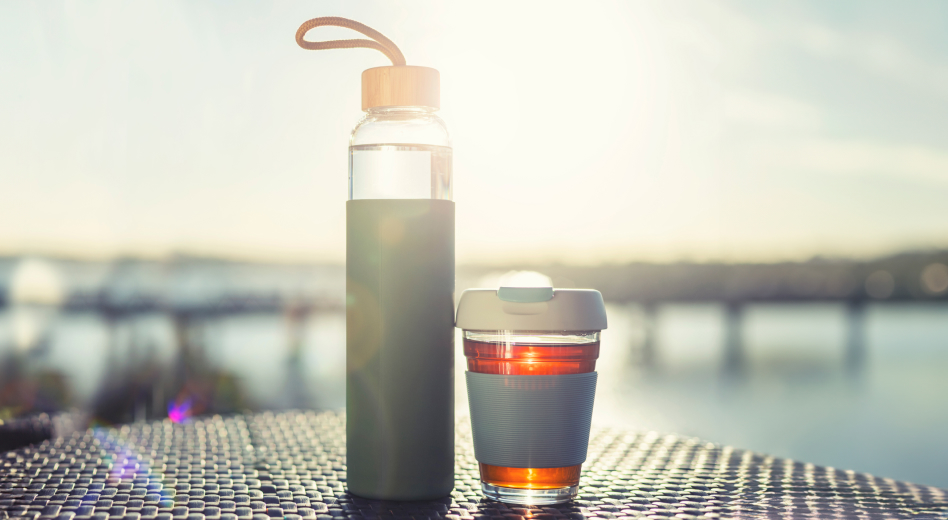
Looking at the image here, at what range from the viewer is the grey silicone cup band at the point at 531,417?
0.58 meters

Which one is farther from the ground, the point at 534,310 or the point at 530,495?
the point at 534,310

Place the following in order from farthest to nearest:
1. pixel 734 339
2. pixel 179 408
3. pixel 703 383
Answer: pixel 734 339
pixel 703 383
pixel 179 408

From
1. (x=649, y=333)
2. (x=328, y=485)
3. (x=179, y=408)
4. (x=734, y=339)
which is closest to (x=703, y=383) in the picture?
(x=179, y=408)

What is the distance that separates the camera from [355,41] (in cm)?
67

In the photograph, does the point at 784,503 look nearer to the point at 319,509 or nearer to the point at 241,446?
the point at 319,509

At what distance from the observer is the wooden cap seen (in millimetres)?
642

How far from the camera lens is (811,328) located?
63.9 ft

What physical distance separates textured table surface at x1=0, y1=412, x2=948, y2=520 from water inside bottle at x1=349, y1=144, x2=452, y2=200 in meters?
0.26

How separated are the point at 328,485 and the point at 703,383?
7883mm

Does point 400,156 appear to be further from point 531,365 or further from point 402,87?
point 531,365

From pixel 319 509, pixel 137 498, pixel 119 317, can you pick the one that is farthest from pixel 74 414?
pixel 119 317

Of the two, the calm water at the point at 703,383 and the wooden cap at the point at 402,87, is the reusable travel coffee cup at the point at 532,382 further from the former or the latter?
the calm water at the point at 703,383

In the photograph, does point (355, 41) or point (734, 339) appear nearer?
point (355, 41)

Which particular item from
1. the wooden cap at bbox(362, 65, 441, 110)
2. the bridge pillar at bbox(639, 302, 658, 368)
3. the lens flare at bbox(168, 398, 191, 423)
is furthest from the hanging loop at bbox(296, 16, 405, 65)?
the bridge pillar at bbox(639, 302, 658, 368)
